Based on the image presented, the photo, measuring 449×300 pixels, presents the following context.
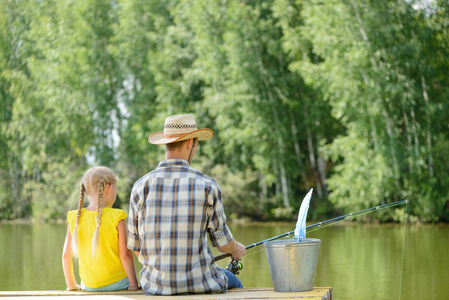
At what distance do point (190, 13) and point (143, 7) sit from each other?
3130 millimetres

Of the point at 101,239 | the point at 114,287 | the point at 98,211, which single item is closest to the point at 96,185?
the point at 98,211

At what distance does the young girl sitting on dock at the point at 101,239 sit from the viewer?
3768 mm

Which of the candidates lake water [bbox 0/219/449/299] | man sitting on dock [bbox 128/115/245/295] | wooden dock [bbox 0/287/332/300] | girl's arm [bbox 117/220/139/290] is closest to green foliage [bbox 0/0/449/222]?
lake water [bbox 0/219/449/299]

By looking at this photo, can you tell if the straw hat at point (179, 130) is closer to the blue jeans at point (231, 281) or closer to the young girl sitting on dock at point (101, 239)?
the young girl sitting on dock at point (101, 239)

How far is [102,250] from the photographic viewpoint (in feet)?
12.5

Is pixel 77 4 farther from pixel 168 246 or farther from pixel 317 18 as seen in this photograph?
pixel 168 246

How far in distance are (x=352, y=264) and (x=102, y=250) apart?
6.01m


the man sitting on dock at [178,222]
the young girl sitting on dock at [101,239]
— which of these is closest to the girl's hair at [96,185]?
the young girl sitting on dock at [101,239]

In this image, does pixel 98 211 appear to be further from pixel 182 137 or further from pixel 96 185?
pixel 182 137

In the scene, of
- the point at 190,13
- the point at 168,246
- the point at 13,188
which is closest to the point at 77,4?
the point at 190,13

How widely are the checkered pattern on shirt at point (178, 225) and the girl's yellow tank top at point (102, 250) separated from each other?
43 centimetres

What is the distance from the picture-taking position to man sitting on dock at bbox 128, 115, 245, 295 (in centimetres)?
328

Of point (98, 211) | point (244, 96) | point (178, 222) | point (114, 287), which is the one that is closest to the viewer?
point (178, 222)

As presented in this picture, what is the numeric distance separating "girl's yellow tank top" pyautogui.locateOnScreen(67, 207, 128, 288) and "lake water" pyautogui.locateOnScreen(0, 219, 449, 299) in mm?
2217
